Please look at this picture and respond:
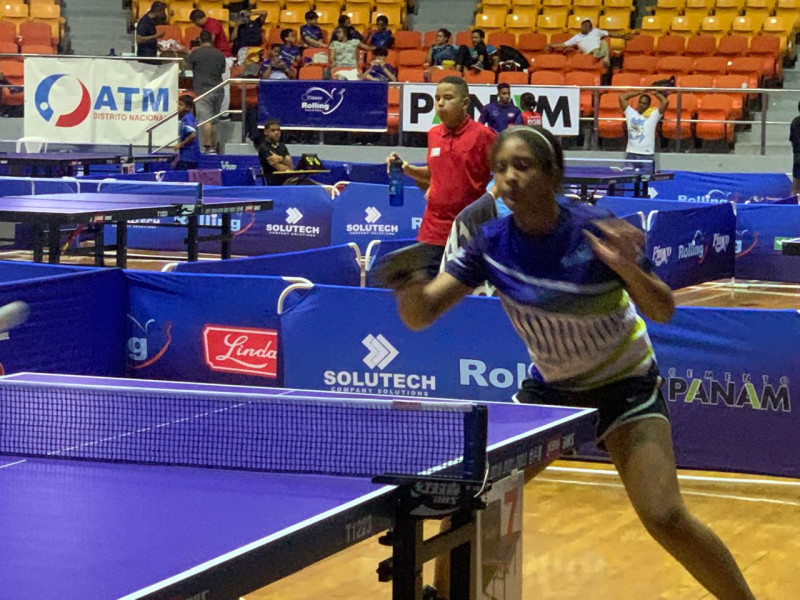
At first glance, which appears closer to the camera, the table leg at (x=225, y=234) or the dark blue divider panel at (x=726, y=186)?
the table leg at (x=225, y=234)

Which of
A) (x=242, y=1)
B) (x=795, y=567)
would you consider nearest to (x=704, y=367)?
(x=795, y=567)

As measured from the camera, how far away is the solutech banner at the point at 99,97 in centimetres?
1745

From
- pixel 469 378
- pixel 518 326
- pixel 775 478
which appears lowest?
pixel 775 478

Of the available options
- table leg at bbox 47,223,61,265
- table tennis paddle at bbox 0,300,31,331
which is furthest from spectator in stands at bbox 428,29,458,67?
table tennis paddle at bbox 0,300,31,331

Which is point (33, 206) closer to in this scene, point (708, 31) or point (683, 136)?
point (683, 136)

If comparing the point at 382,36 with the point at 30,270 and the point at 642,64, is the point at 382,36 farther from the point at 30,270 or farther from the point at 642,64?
the point at 30,270

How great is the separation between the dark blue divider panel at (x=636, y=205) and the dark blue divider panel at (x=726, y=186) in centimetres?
375

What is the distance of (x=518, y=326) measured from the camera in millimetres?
3541

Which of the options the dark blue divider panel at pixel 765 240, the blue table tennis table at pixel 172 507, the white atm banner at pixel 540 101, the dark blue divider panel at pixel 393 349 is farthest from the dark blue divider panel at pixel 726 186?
the blue table tennis table at pixel 172 507

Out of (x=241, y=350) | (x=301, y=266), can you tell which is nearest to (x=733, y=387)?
(x=241, y=350)

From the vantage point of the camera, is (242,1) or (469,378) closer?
(469,378)

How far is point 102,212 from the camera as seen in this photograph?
8.71m

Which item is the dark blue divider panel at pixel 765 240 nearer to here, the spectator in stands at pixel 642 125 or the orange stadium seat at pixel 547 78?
the spectator in stands at pixel 642 125

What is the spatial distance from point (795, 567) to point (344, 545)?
262 cm
